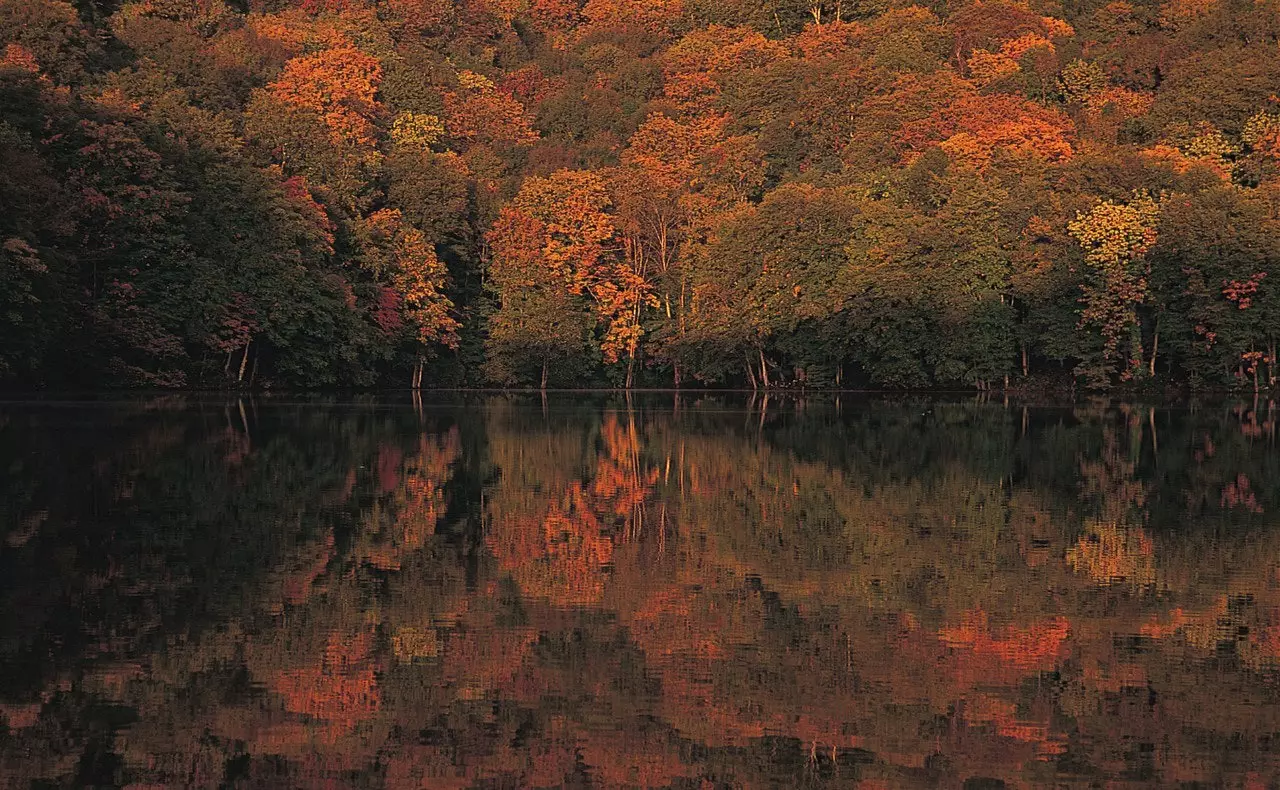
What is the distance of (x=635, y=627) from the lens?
13508mm

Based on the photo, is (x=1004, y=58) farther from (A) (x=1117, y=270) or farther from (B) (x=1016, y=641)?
(B) (x=1016, y=641)

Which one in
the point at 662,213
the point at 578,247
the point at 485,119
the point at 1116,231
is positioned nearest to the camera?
the point at 1116,231

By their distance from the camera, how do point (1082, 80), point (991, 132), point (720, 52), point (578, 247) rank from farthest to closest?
point (720, 52)
point (1082, 80)
point (578, 247)
point (991, 132)

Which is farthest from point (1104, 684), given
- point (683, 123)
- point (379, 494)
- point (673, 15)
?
point (673, 15)

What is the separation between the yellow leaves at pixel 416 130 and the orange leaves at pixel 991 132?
31.9 metres

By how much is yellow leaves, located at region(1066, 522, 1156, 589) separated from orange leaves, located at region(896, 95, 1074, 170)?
62053mm

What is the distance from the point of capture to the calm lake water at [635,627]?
9711 millimetres

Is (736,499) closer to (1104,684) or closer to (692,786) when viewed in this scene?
(1104,684)

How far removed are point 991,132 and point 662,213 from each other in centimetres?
1990

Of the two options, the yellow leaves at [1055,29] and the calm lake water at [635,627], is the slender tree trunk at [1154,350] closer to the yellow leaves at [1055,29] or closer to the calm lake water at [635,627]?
the yellow leaves at [1055,29]

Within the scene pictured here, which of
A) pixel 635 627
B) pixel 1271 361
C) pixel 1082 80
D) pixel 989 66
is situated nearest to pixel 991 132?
pixel 1082 80

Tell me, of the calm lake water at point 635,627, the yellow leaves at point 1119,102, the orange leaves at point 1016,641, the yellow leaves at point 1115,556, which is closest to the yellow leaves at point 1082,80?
the yellow leaves at point 1119,102

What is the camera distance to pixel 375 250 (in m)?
80.3

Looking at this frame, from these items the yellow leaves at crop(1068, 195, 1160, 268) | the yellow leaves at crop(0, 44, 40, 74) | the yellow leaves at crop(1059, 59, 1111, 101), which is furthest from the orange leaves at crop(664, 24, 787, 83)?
the yellow leaves at crop(0, 44, 40, 74)
